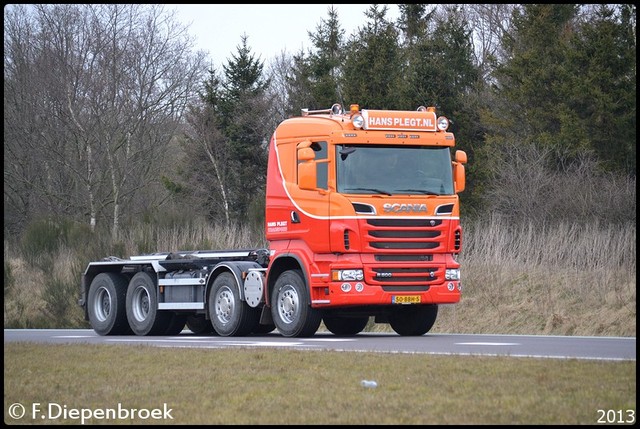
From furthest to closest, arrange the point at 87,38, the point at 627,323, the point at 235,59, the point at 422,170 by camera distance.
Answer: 1. the point at 235,59
2. the point at 87,38
3. the point at 627,323
4. the point at 422,170

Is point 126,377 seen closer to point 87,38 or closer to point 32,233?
point 32,233

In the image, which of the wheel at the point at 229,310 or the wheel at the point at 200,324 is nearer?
the wheel at the point at 229,310

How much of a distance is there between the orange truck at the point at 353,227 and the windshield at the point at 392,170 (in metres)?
0.02

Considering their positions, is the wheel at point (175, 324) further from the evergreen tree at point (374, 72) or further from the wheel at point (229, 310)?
the evergreen tree at point (374, 72)

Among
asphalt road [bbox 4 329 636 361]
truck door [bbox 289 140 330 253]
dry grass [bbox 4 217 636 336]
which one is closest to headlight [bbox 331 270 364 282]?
truck door [bbox 289 140 330 253]

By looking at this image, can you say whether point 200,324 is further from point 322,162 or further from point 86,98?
point 86,98

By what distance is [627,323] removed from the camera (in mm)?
22219

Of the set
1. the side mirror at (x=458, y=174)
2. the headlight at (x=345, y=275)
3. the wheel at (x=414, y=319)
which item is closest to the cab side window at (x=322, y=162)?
the headlight at (x=345, y=275)

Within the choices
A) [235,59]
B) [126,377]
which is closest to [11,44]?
[235,59]

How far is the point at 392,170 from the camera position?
63.1ft

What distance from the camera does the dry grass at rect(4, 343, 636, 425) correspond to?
31.5ft

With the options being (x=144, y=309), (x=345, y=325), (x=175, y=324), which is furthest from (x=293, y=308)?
(x=144, y=309)

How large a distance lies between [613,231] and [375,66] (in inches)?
1011

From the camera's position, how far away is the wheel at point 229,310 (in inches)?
812
